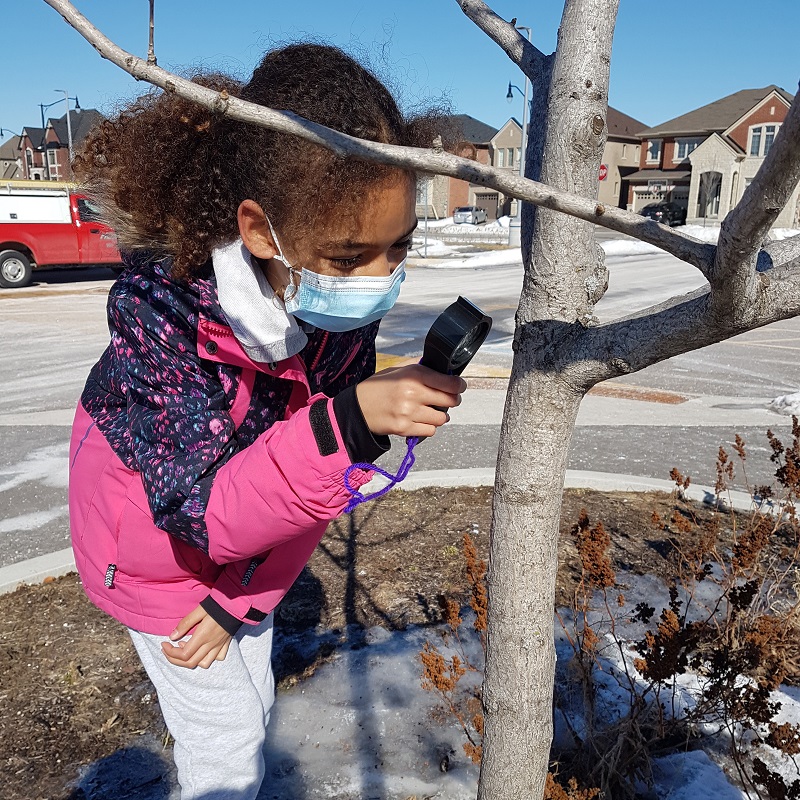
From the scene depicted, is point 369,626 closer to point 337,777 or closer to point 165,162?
point 337,777

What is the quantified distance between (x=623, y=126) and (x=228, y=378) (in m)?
58.4

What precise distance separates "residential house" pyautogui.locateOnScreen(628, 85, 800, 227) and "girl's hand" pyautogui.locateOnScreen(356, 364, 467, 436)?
41389 mm

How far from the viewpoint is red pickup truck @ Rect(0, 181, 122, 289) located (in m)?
14.1

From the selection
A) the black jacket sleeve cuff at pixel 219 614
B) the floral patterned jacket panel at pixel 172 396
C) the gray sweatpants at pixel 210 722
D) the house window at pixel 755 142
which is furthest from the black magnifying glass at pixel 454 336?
the house window at pixel 755 142

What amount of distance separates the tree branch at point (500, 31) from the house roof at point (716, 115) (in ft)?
165

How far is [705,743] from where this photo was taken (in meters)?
2.21

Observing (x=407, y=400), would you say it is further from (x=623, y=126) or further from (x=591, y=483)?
(x=623, y=126)

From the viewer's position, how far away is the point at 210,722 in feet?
5.42

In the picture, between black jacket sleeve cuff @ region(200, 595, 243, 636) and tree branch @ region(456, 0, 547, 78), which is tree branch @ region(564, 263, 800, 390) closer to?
tree branch @ region(456, 0, 547, 78)

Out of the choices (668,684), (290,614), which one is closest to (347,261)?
(668,684)

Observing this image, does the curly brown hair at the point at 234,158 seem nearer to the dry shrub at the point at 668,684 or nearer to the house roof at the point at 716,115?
the dry shrub at the point at 668,684

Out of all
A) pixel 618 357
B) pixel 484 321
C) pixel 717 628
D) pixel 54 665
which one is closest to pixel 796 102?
pixel 618 357

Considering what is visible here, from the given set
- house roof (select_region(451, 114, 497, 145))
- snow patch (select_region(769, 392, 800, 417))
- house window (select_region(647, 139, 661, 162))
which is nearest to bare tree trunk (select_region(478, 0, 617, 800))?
snow patch (select_region(769, 392, 800, 417))

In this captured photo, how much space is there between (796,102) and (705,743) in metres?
1.96
